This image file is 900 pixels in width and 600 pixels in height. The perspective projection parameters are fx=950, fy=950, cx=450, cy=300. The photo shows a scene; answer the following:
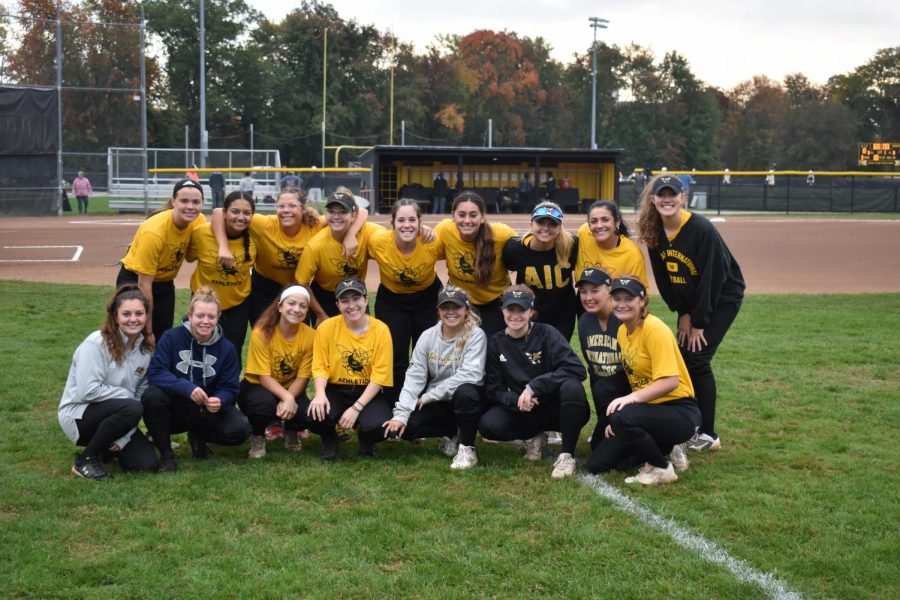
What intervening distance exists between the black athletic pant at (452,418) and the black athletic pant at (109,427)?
4.80 ft

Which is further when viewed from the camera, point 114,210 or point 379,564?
point 114,210

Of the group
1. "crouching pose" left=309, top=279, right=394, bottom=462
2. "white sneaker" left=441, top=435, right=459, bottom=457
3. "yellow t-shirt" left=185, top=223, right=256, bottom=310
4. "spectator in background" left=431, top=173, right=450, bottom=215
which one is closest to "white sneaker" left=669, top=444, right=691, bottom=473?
"white sneaker" left=441, top=435, right=459, bottom=457

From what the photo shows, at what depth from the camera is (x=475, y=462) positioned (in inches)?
212

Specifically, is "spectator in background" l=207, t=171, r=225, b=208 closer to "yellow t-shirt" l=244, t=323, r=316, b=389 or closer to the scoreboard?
"yellow t-shirt" l=244, t=323, r=316, b=389

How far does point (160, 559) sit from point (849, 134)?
63334 mm

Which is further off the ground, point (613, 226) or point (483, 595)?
point (613, 226)

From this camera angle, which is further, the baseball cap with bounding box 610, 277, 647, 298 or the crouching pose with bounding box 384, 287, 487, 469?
the crouching pose with bounding box 384, 287, 487, 469

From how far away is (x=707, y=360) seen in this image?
5.59 m

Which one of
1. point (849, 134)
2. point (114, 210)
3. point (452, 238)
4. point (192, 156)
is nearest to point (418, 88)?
point (849, 134)

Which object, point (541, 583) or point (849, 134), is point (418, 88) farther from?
point (541, 583)

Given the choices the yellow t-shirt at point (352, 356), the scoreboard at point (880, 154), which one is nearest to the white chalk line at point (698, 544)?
the yellow t-shirt at point (352, 356)

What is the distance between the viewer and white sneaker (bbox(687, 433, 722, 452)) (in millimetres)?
5641

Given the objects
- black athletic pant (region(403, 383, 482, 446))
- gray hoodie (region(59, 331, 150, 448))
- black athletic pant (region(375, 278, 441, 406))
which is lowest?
black athletic pant (region(403, 383, 482, 446))

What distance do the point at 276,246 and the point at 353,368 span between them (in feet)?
3.38
